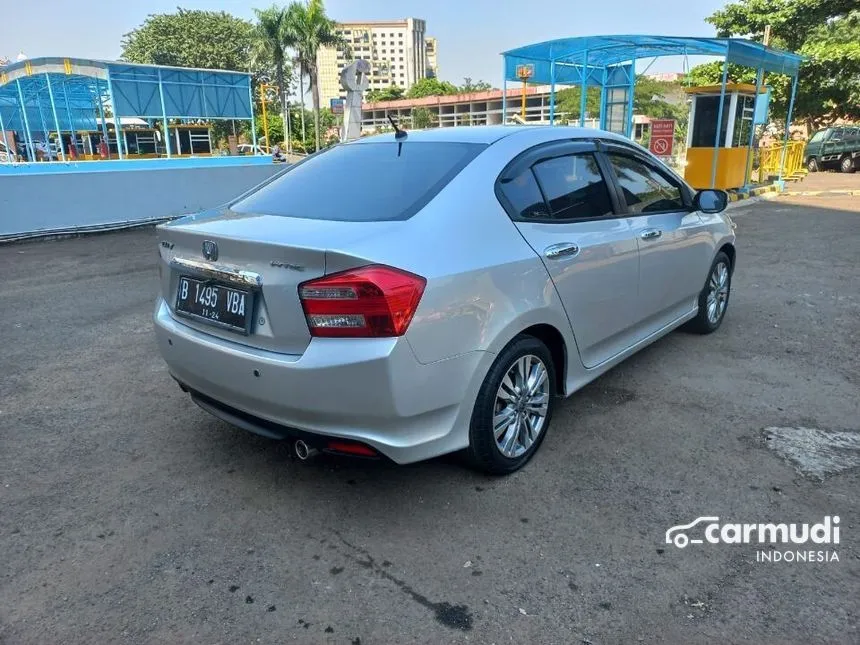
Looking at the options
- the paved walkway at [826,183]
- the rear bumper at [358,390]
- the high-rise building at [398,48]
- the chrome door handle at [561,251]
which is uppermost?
the high-rise building at [398,48]

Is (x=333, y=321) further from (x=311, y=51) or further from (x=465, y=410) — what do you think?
(x=311, y=51)

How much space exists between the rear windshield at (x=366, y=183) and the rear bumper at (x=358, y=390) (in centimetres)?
66

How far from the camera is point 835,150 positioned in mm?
25203

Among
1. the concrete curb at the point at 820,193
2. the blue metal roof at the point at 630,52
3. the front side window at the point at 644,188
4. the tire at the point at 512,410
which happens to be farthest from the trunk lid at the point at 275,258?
the concrete curb at the point at 820,193

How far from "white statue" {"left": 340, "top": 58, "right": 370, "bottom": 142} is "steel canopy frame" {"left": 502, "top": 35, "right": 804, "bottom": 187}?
3.31m

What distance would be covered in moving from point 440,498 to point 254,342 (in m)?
1.10

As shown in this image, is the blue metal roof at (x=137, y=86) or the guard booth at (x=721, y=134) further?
the blue metal roof at (x=137, y=86)

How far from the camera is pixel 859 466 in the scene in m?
3.09

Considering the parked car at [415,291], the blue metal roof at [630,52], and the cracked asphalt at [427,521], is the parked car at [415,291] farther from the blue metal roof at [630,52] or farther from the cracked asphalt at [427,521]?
the blue metal roof at [630,52]

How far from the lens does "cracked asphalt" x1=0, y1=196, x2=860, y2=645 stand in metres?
2.19

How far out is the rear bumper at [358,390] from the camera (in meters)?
2.36

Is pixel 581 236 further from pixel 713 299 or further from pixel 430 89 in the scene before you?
pixel 430 89

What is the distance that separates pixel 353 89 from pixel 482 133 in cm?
1170

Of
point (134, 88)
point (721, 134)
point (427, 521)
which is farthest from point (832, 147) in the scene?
point (427, 521)
